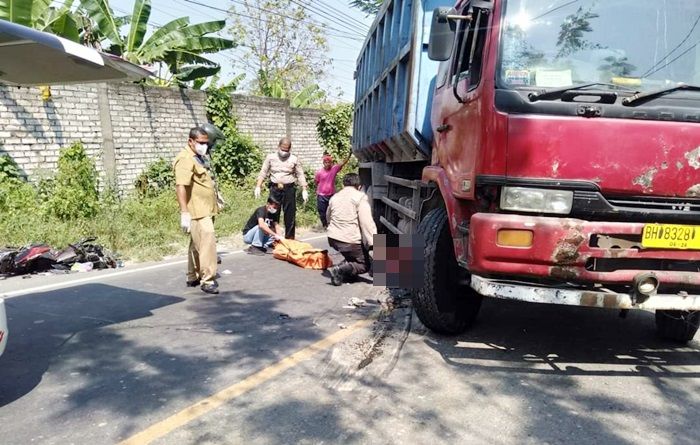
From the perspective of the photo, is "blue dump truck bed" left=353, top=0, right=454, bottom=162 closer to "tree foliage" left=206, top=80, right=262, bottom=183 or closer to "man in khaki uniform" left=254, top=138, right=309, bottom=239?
"man in khaki uniform" left=254, top=138, right=309, bottom=239

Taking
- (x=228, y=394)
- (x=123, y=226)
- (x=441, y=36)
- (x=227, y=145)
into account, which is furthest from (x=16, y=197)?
(x=441, y=36)

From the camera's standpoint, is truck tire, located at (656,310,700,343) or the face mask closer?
truck tire, located at (656,310,700,343)

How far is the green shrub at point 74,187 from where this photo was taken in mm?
8875

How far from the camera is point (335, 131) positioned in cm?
1719

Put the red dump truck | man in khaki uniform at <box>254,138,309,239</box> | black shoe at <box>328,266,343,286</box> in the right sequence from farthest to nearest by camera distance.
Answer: man in khaki uniform at <box>254,138,309,239</box> < black shoe at <box>328,266,343,286</box> < the red dump truck

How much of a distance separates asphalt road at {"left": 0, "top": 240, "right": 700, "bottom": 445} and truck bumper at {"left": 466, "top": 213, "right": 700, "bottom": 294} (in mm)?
735

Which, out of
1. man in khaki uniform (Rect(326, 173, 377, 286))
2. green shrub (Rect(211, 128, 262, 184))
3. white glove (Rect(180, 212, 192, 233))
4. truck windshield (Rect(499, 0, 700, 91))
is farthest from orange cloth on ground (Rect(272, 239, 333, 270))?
green shrub (Rect(211, 128, 262, 184))

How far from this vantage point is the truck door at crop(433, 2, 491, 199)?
3.72m

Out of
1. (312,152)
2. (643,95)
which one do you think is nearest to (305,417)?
(643,95)

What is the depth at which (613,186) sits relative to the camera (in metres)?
3.32

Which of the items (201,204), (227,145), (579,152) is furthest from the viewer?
(227,145)

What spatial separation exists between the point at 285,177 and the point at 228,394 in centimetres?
568

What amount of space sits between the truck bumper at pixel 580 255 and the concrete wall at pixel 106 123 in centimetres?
812

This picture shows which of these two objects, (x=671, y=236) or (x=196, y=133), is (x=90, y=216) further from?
(x=671, y=236)
